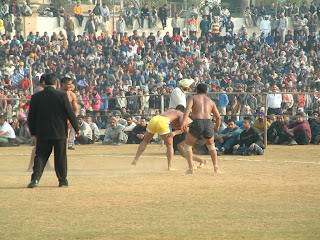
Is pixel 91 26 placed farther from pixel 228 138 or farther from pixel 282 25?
pixel 228 138

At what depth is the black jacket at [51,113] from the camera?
868 centimetres

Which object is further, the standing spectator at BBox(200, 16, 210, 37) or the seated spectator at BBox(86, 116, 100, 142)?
the standing spectator at BBox(200, 16, 210, 37)

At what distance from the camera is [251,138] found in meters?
14.5

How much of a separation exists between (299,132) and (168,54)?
1491cm

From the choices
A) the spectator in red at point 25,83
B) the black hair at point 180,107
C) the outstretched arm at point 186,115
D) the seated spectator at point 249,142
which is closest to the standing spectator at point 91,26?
the spectator in red at point 25,83

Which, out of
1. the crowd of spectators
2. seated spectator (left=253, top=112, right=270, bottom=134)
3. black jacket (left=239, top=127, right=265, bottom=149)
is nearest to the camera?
black jacket (left=239, top=127, right=265, bottom=149)

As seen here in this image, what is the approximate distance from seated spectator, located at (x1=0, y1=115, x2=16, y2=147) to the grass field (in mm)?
5544

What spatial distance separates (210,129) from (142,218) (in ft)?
13.1

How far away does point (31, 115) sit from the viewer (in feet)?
28.8

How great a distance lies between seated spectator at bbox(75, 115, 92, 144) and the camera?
18212mm

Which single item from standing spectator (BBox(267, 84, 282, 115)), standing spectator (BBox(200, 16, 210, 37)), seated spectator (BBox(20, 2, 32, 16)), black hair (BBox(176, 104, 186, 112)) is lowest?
standing spectator (BBox(267, 84, 282, 115))

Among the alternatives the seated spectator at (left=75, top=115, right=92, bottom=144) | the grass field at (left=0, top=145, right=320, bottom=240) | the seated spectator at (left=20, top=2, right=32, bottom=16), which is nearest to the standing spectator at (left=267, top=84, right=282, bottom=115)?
the seated spectator at (left=75, top=115, right=92, bottom=144)

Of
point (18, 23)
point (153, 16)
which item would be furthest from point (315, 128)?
point (18, 23)

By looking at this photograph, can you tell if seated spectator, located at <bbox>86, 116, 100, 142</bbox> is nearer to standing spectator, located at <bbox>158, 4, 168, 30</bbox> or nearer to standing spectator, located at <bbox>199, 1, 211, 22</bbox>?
standing spectator, located at <bbox>158, 4, 168, 30</bbox>
